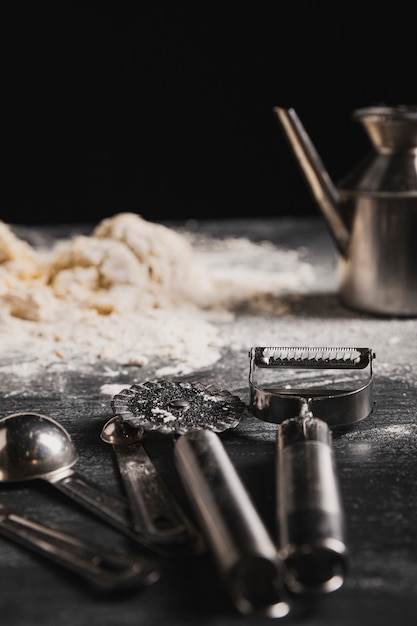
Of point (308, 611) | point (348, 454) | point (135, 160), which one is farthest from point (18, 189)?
point (308, 611)

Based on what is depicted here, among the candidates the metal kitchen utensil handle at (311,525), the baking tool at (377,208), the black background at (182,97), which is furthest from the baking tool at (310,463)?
the black background at (182,97)

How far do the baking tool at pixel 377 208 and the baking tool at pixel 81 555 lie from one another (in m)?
0.85

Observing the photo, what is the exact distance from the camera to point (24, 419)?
921 millimetres

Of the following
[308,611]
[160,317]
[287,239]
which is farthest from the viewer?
[287,239]

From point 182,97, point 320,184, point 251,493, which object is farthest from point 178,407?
point 182,97

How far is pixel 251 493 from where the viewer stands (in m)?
0.85

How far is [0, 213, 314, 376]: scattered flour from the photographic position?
1305mm

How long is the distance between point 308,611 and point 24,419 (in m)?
0.39

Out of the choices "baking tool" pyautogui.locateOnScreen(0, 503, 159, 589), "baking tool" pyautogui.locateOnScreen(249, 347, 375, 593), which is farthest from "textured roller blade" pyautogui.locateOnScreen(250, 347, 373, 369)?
"baking tool" pyautogui.locateOnScreen(0, 503, 159, 589)

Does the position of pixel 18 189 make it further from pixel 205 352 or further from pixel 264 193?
pixel 205 352

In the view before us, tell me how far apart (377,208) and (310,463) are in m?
0.76

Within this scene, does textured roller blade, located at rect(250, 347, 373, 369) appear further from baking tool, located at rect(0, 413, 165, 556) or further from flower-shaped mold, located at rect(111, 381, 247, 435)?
baking tool, located at rect(0, 413, 165, 556)

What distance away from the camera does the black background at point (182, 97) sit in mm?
2637

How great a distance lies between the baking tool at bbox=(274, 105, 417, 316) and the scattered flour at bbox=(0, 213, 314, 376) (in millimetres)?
198
